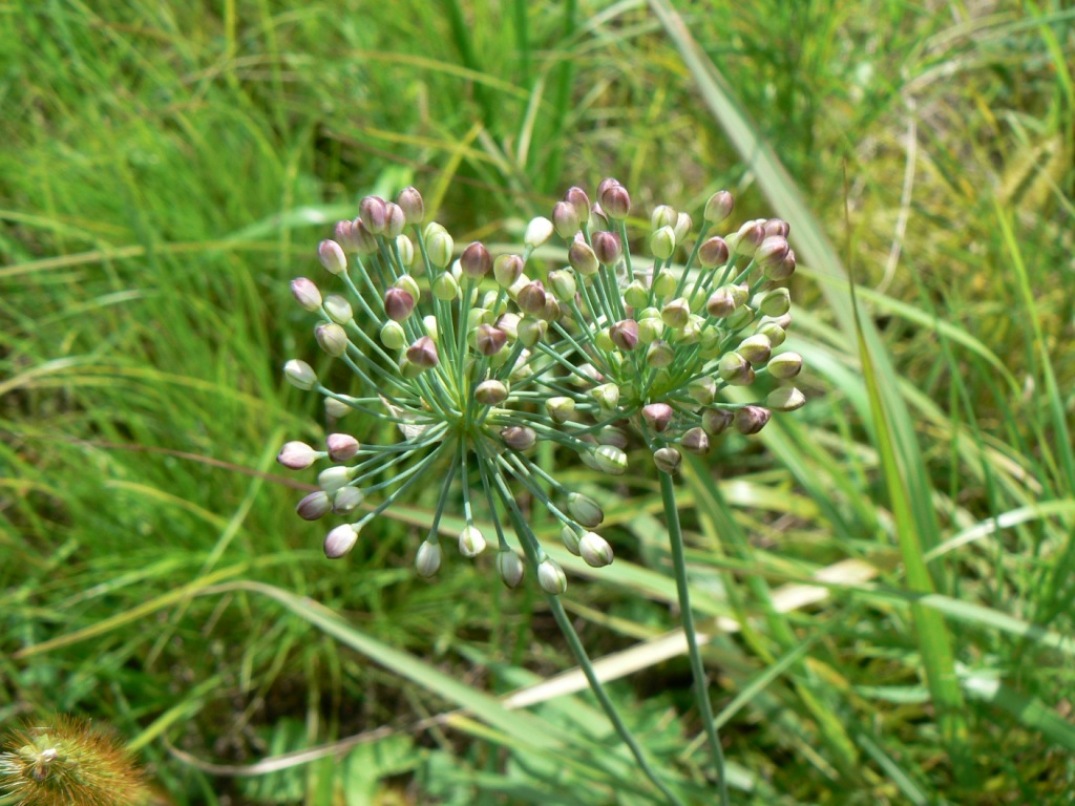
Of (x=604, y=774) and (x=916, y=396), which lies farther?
(x=916, y=396)

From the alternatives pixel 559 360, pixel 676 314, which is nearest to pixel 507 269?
pixel 559 360

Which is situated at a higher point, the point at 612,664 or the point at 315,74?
the point at 315,74

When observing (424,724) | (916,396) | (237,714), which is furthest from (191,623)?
(916,396)

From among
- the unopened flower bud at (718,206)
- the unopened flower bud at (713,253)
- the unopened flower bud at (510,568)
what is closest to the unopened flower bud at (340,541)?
the unopened flower bud at (510,568)

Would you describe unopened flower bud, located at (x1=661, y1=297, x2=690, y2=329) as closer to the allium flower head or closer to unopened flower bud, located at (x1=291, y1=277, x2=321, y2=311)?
the allium flower head

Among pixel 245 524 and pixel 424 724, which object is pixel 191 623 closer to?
pixel 245 524

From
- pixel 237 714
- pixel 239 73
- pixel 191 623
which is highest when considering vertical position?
pixel 239 73

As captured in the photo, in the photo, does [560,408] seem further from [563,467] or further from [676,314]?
[563,467]
